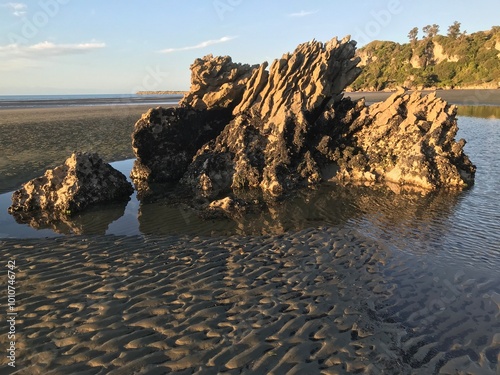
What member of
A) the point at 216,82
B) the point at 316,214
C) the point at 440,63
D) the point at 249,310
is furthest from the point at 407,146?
the point at 440,63

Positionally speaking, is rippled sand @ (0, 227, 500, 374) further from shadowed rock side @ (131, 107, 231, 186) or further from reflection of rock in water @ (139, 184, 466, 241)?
shadowed rock side @ (131, 107, 231, 186)

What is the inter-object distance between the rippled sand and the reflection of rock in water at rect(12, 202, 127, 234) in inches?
75.4

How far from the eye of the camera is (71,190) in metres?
16.5

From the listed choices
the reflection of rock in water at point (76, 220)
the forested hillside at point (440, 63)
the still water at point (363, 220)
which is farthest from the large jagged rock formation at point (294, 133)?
the forested hillside at point (440, 63)

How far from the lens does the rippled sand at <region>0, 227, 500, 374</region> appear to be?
22.4 ft

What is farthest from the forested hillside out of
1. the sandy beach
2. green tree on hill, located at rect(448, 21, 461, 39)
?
the sandy beach

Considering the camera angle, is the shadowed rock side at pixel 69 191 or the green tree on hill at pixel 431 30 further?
the green tree on hill at pixel 431 30

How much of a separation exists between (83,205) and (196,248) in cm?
782

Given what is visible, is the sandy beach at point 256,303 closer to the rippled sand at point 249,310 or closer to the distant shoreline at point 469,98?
the rippled sand at point 249,310

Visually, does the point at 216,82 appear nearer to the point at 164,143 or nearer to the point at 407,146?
the point at 164,143

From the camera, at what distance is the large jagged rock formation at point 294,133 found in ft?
65.2

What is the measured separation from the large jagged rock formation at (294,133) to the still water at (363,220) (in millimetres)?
2366

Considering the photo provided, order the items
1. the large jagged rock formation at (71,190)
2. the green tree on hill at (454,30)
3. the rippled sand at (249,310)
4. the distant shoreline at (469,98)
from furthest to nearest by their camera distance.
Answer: the green tree on hill at (454,30) → the distant shoreline at (469,98) → the large jagged rock formation at (71,190) → the rippled sand at (249,310)

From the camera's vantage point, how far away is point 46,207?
16.5m
